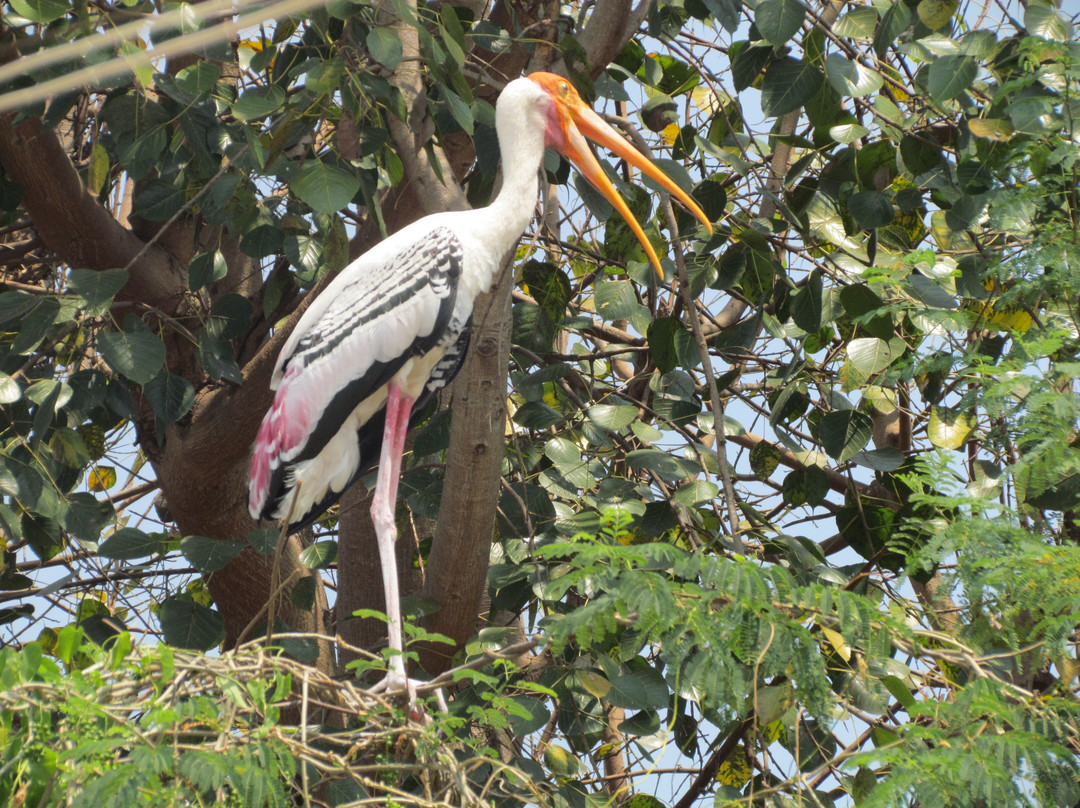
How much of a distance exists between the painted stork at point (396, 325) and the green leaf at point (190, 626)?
306mm

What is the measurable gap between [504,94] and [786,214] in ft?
2.89

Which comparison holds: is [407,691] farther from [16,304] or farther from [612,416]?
[16,304]

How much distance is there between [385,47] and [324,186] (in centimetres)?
35

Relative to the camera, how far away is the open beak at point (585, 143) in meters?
3.41

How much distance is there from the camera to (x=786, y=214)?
3639 mm

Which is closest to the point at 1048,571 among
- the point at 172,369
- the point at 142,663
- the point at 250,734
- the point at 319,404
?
the point at 250,734

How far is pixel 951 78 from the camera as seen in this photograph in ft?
10.5

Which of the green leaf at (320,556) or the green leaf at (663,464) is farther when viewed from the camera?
the green leaf at (320,556)

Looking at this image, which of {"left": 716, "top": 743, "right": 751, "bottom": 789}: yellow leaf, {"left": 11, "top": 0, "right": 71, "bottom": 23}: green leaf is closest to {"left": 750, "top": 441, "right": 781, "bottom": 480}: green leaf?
{"left": 716, "top": 743, "right": 751, "bottom": 789}: yellow leaf

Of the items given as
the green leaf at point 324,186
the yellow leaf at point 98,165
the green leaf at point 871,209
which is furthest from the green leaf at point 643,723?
the yellow leaf at point 98,165

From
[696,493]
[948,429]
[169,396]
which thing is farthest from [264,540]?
[948,429]

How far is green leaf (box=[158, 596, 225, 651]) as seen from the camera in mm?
3424

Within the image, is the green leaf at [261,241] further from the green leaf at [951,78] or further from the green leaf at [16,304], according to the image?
the green leaf at [951,78]

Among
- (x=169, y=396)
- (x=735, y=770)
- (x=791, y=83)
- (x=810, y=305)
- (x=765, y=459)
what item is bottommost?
(x=735, y=770)
